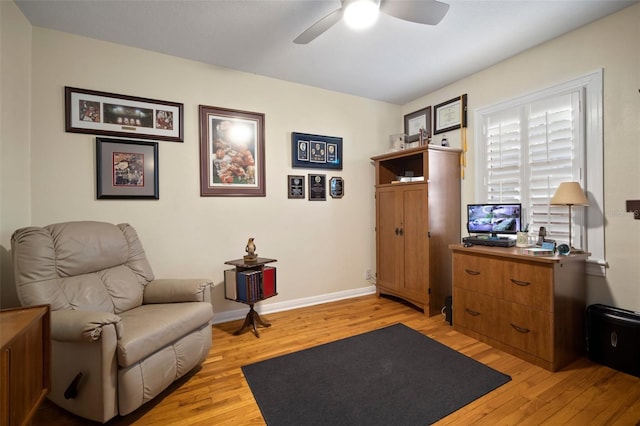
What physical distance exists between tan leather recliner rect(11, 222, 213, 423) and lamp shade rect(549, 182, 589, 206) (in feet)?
9.15

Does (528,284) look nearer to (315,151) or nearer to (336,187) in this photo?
(336,187)

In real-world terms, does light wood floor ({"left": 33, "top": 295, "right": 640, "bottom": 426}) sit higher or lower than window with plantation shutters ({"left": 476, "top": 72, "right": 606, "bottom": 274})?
lower

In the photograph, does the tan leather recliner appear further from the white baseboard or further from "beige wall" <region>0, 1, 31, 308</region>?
the white baseboard

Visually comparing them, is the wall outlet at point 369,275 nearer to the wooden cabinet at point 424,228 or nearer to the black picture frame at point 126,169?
the wooden cabinet at point 424,228

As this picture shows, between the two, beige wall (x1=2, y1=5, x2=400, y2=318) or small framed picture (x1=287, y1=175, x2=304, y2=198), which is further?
small framed picture (x1=287, y1=175, x2=304, y2=198)

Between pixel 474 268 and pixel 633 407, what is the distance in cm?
117

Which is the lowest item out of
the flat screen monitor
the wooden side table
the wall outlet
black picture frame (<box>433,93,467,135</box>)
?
the wall outlet

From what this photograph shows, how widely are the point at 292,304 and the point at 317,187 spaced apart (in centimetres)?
143

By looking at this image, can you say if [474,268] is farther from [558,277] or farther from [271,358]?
[271,358]

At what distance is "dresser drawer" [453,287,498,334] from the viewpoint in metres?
2.41

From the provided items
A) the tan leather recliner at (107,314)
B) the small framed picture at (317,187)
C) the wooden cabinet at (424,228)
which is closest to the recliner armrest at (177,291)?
the tan leather recliner at (107,314)

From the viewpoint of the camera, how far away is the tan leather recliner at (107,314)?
1.49 m

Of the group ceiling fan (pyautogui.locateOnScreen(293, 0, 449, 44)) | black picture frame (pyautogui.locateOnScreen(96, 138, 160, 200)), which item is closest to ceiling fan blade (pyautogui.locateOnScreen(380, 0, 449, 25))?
ceiling fan (pyautogui.locateOnScreen(293, 0, 449, 44))

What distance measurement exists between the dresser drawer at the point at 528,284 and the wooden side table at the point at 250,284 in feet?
6.48
